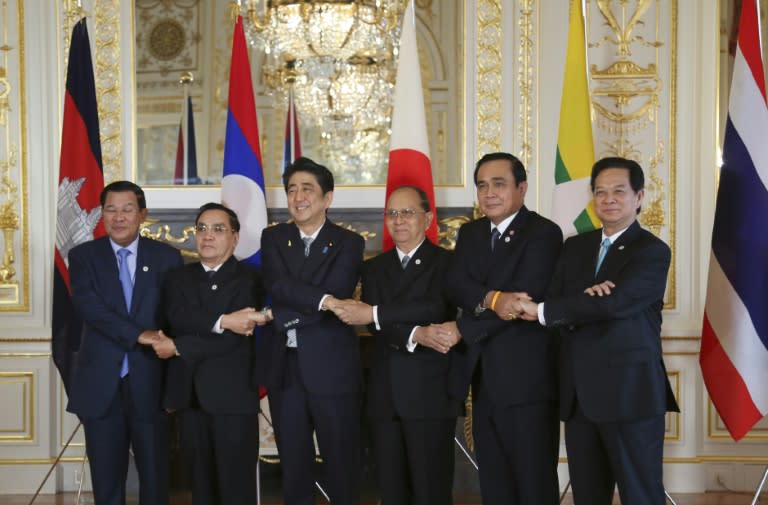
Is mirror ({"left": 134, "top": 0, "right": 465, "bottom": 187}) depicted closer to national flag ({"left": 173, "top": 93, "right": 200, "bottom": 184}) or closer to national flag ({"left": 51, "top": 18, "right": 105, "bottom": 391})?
national flag ({"left": 173, "top": 93, "right": 200, "bottom": 184})

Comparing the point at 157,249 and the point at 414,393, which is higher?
the point at 157,249

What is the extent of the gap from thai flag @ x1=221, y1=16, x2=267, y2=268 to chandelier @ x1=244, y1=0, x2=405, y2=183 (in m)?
0.65

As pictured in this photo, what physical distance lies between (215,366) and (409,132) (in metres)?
1.55

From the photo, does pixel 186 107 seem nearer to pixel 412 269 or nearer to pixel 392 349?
pixel 412 269

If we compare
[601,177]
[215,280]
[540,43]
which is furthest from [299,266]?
[540,43]

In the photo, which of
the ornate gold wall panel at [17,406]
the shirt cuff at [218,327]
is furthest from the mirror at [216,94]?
the shirt cuff at [218,327]

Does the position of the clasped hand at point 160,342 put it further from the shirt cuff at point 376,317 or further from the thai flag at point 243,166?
the thai flag at point 243,166

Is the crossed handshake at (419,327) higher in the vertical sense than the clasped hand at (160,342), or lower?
higher

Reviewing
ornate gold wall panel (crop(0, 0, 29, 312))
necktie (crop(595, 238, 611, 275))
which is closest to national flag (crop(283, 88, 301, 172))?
ornate gold wall panel (crop(0, 0, 29, 312))

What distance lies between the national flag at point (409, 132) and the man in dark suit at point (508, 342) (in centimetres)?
90

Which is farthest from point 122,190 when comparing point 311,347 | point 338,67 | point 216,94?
point 338,67

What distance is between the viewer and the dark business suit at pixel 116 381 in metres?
3.80

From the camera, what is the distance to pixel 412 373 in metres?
3.63

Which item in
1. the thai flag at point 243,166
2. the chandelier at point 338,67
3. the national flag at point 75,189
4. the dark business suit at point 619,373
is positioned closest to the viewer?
the dark business suit at point 619,373
